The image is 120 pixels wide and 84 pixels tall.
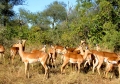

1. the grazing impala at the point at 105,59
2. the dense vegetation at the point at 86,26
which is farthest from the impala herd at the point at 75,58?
the dense vegetation at the point at 86,26

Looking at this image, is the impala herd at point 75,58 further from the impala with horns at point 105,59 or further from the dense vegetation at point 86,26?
the dense vegetation at point 86,26

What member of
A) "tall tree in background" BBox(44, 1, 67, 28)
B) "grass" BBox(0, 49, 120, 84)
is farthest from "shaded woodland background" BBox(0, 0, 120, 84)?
"tall tree in background" BBox(44, 1, 67, 28)

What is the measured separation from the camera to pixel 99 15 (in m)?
22.1

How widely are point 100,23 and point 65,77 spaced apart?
1140 centimetres

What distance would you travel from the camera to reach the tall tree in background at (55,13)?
169 ft

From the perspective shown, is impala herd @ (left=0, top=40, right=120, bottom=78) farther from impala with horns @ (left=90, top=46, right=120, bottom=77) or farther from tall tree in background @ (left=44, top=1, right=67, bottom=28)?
tall tree in background @ (left=44, top=1, right=67, bottom=28)

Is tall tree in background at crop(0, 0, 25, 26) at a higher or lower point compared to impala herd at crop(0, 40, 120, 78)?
higher

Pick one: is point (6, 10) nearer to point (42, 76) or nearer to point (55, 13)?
point (42, 76)

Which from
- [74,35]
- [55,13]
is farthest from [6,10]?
[55,13]

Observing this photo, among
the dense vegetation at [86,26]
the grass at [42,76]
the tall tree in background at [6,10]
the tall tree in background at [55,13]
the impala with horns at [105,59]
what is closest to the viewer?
the grass at [42,76]

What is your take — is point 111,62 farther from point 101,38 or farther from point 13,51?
point 101,38

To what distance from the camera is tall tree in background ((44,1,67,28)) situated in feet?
169

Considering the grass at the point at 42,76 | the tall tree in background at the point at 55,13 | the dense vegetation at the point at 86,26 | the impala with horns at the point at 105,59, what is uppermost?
the tall tree in background at the point at 55,13

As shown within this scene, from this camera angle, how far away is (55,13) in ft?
171
